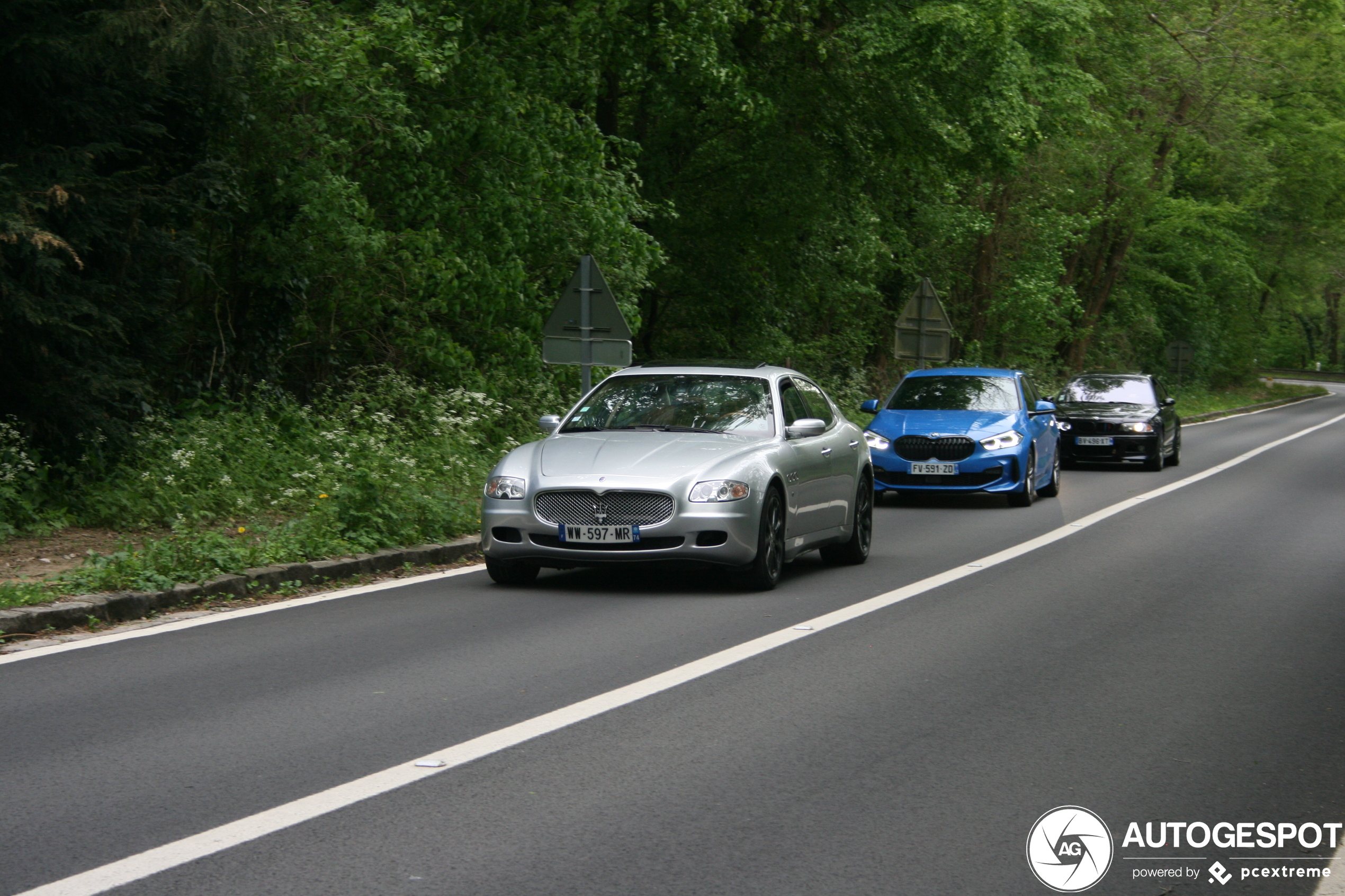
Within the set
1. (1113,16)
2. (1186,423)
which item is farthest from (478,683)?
(1186,423)

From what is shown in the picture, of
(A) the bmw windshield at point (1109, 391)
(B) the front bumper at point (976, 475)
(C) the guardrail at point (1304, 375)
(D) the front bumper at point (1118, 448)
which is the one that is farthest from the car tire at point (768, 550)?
(C) the guardrail at point (1304, 375)

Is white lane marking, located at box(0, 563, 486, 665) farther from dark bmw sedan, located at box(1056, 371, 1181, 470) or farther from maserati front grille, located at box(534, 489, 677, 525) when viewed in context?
dark bmw sedan, located at box(1056, 371, 1181, 470)

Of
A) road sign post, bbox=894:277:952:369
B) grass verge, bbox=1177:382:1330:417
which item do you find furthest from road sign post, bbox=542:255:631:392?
grass verge, bbox=1177:382:1330:417

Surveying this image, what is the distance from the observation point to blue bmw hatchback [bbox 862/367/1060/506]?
17922 millimetres

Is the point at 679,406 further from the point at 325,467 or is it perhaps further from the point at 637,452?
the point at 325,467

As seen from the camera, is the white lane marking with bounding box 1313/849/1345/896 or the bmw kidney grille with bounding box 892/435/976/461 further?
the bmw kidney grille with bounding box 892/435/976/461

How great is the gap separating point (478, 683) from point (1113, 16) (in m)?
28.0

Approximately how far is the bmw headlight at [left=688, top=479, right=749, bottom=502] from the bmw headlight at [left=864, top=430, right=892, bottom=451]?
807cm

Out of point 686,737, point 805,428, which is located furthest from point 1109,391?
point 686,737

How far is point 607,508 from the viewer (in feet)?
33.9

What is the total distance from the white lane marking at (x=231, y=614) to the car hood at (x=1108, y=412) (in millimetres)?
15124

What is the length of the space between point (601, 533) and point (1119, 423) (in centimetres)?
1611

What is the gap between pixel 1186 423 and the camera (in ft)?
147

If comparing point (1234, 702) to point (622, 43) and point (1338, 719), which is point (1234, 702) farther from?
point (622, 43)
